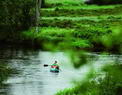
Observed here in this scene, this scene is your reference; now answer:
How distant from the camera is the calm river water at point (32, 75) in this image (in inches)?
1160

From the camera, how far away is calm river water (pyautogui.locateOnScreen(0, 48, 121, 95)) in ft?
96.7

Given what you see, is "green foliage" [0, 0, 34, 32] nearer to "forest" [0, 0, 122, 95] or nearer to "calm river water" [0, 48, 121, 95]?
"forest" [0, 0, 122, 95]

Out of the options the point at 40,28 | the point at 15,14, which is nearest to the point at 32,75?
the point at 40,28

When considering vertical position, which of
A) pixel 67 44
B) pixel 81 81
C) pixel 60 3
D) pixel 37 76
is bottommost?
pixel 60 3

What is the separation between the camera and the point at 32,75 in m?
34.7

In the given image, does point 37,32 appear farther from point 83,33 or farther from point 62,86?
point 62,86

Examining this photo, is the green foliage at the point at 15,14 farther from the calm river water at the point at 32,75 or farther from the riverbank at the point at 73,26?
the calm river water at the point at 32,75

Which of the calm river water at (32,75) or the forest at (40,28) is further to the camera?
the forest at (40,28)

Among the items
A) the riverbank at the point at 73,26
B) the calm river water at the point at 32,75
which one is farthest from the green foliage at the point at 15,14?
the calm river water at the point at 32,75

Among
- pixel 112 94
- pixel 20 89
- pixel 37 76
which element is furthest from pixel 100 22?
pixel 112 94

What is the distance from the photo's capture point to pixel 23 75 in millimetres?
34281

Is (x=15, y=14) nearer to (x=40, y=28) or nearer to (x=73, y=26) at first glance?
(x=40, y=28)

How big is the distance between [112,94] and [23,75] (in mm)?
18470

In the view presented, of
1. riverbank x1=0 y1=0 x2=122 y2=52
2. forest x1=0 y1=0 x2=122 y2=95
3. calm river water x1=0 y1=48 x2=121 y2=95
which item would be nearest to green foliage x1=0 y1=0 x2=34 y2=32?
forest x1=0 y1=0 x2=122 y2=95
